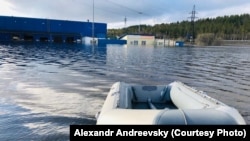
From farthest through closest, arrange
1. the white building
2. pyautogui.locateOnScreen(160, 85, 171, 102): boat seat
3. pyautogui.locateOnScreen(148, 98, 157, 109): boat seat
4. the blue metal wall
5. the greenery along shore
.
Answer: the greenery along shore
the white building
the blue metal wall
pyautogui.locateOnScreen(160, 85, 171, 102): boat seat
pyautogui.locateOnScreen(148, 98, 157, 109): boat seat

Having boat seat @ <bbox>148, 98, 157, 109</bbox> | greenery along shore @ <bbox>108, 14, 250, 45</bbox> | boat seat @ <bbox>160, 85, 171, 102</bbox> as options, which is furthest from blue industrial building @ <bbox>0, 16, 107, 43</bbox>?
boat seat @ <bbox>160, 85, 171, 102</bbox>

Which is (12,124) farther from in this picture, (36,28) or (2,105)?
(36,28)

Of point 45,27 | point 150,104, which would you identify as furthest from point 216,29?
point 150,104

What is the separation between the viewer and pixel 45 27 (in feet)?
301

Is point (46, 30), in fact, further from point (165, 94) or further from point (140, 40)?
point (165, 94)

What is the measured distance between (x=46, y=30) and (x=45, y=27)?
40.2 inches

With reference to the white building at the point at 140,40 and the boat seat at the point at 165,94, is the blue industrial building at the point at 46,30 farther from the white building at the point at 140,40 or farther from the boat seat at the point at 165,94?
the boat seat at the point at 165,94

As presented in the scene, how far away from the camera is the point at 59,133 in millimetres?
6887

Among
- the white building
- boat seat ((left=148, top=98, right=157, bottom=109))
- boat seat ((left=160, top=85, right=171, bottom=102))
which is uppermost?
the white building

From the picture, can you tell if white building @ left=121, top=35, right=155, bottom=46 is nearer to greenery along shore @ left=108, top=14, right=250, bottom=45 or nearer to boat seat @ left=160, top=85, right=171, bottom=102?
greenery along shore @ left=108, top=14, right=250, bottom=45

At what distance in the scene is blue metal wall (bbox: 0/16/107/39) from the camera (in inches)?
3371

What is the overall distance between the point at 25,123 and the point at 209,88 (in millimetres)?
9191

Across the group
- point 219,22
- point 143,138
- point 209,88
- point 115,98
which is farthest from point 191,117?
point 219,22

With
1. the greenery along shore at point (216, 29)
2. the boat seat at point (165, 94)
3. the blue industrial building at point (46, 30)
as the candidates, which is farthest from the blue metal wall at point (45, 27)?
the boat seat at point (165, 94)
